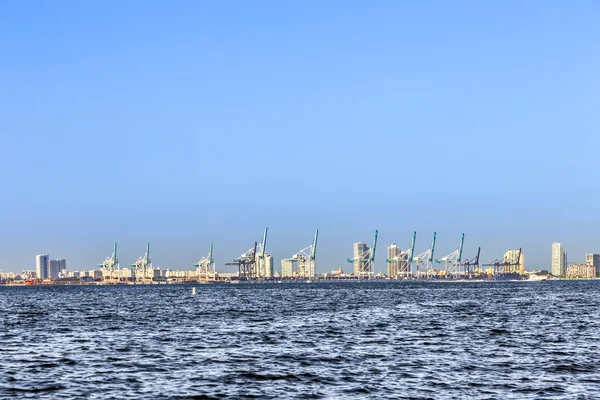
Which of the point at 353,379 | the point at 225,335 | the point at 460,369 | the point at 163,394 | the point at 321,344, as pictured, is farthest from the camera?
the point at 225,335

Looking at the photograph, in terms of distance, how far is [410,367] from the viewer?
34375 mm

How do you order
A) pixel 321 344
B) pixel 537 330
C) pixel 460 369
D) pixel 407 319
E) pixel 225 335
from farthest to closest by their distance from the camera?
pixel 407 319
pixel 537 330
pixel 225 335
pixel 321 344
pixel 460 369

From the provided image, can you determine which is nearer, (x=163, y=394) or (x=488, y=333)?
(x=163, y=394)

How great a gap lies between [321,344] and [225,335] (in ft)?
26.9

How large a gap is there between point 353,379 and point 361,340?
15239mm

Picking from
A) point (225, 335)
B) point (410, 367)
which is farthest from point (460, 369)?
point (225, 335)

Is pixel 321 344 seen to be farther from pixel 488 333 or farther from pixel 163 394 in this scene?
pixel 163 394

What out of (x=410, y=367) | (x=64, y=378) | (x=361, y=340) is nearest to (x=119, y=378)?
(x=64, y=378)

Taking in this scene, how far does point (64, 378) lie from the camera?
103 feet

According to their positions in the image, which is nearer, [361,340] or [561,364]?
[561,364]

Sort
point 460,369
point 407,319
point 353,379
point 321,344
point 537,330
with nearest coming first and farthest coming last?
point 353,379
point 460,369
point 321,344
point 537,330
point 407,319

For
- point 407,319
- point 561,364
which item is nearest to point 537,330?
point 407,319

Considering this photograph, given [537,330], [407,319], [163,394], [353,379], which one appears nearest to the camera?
[163,394]

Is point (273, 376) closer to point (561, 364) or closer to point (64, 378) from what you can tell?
point (64, 378)
